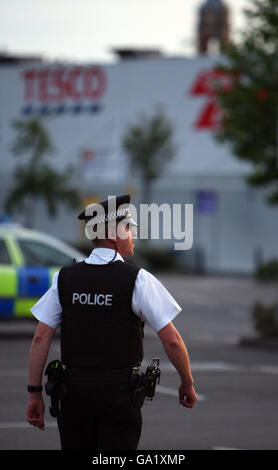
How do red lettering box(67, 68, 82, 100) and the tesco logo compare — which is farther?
red lettering box(67, 68, 82, 100)

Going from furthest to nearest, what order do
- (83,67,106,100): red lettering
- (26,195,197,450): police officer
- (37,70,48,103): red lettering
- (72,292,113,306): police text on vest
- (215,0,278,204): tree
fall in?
1. (37,70,48,103): red lettering
2. (83,67,106,100): red lettering
3. (215,0,278,204): tree
4. (72,292,113,306): police text on vest
5. (26,195,197,450): police officer

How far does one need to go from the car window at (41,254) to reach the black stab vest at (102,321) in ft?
37.9

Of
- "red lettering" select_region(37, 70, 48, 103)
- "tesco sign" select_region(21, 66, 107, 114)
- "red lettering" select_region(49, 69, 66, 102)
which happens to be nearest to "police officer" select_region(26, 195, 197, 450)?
"tesco sign" select_region(21, 66, 107, 114)

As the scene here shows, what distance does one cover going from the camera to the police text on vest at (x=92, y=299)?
521 cm

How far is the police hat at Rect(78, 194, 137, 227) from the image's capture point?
17.5 ft

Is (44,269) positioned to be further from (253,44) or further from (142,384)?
(142,384)

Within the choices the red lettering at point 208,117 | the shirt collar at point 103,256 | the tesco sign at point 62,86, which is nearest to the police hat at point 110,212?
the shirt collar at point 103,256

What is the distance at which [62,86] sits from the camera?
4831 cm

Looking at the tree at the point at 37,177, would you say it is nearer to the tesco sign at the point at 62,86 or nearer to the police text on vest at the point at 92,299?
the tesco sign at the point at 62,86

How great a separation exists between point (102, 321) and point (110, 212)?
0.56 metres

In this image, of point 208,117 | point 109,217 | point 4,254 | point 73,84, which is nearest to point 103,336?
point 109,217

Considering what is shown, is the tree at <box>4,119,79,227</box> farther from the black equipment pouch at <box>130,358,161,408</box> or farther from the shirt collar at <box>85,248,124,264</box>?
the black equipment pouch at <box>130,358,161,408</box>
